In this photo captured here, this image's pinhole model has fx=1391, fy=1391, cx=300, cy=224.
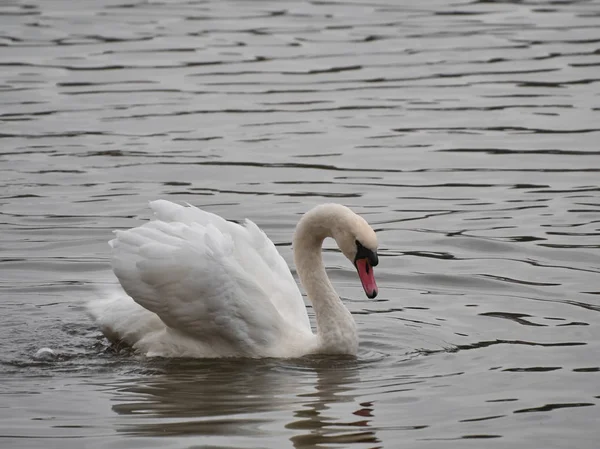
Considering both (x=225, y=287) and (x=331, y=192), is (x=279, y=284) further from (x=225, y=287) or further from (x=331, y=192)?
(x=331, y=192)

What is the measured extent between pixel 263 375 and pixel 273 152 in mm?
6922

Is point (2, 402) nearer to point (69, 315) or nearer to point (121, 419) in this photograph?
point (121, 419)

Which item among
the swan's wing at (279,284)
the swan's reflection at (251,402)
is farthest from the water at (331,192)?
the swan's wing at (279,284)

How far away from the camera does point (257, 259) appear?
10023 millimetres

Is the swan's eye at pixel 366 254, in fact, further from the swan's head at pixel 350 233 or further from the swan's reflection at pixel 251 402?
the swan's reflection at pixel 251 402

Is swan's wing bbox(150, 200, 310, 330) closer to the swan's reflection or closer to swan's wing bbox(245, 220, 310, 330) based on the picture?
swan's wing bbox(245, 220, 310, 330)

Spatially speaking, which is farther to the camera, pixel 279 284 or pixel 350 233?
pixel 279 284

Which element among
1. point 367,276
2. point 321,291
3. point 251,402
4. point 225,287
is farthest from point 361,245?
point 251,402

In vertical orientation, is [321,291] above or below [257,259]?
below

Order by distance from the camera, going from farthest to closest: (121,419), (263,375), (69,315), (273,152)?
(273,152)
(69,315)
(263,375)
(121,419)

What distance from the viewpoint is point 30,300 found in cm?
1102

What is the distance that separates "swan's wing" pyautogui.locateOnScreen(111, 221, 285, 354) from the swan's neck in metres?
0.34

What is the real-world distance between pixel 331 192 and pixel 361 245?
487 centimetres

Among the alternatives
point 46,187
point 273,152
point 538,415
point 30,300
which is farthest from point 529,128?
point 538,415
